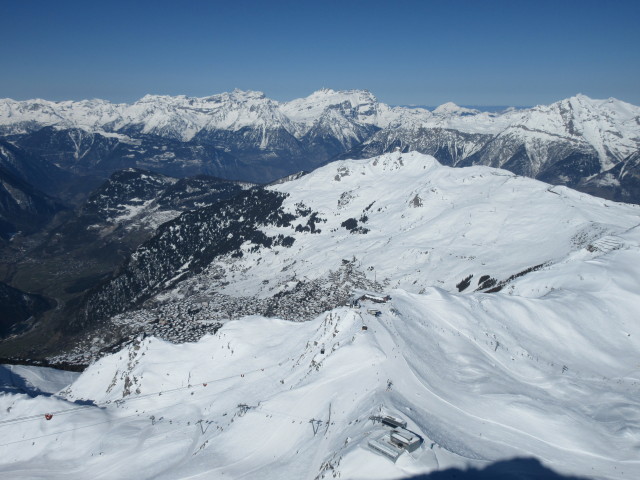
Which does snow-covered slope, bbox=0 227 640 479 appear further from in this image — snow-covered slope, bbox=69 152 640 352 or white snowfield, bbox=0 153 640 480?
snow-covered slope, bbox=69 152 640 352

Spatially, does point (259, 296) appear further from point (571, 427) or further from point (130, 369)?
point (571, 427)

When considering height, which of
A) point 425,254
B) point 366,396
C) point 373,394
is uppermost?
point 373,394

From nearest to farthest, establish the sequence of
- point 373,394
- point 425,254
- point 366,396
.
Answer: point 373,394
point 366,396
point 425,254

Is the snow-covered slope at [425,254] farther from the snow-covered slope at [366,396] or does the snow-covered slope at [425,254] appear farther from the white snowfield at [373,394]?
the snow-covered slope at [366,396]

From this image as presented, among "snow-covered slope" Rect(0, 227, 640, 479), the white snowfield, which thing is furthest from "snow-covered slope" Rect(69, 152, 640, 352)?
"snow-covered slope" Rect(0, 227, 640, 479)

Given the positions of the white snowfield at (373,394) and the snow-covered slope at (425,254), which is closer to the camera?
the white snowfield at (373,394)

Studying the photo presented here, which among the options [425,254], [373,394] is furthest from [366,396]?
[425,254]

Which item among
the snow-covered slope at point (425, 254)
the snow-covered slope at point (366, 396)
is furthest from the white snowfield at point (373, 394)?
the snow-covered slope at point (425, 254)

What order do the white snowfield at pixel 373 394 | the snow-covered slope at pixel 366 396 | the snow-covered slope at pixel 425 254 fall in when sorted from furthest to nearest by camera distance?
1. the snow-covered slope at pixel 425 254
2. the white snowfield at pixel 373 394
3. the snow-covered slope at pixel 366 396

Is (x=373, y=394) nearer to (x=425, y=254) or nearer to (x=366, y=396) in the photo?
(x=366, y=396)
